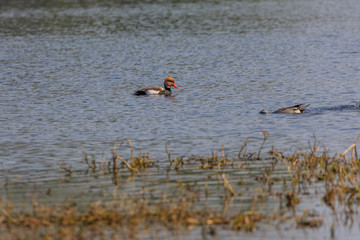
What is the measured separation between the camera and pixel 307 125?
17484mm

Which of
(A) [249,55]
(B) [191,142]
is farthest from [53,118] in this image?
(A) [249,55]

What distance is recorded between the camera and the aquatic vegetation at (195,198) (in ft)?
30.9

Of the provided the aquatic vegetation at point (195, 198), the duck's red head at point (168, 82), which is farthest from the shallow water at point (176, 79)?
the aquatic vegetation at point (195, 198)

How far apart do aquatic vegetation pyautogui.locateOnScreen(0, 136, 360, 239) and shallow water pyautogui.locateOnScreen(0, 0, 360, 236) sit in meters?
1.39

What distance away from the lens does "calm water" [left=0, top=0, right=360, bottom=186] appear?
16.2 metres

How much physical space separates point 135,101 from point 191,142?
24.9 ft

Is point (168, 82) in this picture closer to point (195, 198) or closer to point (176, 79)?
point (176, 79)

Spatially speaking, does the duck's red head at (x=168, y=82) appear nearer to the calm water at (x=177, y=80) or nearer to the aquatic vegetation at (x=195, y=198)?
the calm water at (x=177, y=80)

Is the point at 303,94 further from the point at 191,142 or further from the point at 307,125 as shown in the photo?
the point at 191,142

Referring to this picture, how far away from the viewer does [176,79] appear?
2808cm

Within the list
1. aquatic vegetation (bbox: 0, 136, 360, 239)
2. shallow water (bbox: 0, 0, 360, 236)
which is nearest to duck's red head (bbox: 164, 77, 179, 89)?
shallow water (bbox: 0, 0, 360, 236)

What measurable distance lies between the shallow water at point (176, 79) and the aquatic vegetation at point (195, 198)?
1.39 metres

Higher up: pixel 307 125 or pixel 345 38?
pixel 345 38

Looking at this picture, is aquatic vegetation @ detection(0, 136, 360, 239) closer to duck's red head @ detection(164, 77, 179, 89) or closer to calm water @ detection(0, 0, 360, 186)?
calm water @ detection(0, 0, 360, 186)
